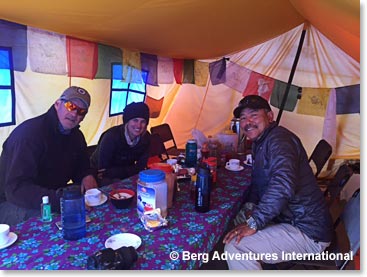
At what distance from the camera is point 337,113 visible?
231 cm

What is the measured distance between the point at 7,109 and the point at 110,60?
618 millimetres

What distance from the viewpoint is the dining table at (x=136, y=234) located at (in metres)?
0.62

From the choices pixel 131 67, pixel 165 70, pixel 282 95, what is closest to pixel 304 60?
pixel 282 95

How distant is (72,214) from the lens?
70 centimetres

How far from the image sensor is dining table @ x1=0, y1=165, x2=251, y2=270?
616mm

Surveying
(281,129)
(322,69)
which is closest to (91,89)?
(281,129)

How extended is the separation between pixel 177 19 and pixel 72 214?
958 mm

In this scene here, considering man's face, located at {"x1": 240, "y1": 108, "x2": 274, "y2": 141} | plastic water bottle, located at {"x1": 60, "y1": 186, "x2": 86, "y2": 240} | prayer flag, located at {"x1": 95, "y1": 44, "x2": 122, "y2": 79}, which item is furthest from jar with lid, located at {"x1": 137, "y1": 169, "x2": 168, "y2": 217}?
prayer flag, located at {"x1": 95, "y1": 44, "x2": 122, "y2": 79}

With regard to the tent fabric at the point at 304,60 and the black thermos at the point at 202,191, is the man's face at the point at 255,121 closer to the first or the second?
the black thermos at the point at 202,191

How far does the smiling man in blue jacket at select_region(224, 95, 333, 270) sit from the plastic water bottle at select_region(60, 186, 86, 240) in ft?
1.35

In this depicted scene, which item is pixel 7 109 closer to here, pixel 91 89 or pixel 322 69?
pixel 91 89

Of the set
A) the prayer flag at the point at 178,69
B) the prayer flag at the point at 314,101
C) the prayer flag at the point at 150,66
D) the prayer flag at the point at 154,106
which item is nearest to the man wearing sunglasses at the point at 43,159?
the prayer flag at the point at 150,66

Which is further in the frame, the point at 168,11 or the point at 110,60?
the point at 110,60

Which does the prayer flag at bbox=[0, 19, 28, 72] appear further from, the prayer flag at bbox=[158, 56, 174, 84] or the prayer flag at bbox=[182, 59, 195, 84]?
the prayer flag at bbox=[182, 59, 195, 84]
